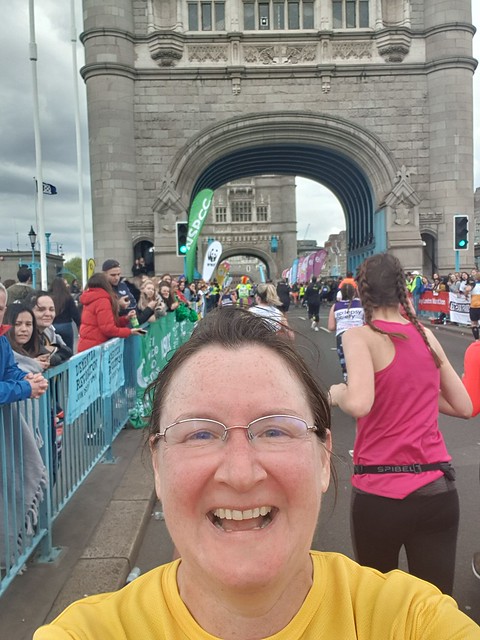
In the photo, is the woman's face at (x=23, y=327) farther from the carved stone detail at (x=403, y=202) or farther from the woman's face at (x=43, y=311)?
the carved stone detail at (x=403, y=202)

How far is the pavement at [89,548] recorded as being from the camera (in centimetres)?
281

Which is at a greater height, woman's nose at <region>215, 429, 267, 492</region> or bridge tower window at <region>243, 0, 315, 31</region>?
bridge tower window at <region>243, 0, 315, 31</region>

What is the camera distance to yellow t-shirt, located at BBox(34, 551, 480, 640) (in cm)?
106

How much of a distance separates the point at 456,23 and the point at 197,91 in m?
11.4

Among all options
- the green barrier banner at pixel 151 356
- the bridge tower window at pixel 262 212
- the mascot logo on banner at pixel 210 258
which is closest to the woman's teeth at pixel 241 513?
the green barrier banner at pixel 151 356

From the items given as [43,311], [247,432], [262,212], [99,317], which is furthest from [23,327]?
[262,212]

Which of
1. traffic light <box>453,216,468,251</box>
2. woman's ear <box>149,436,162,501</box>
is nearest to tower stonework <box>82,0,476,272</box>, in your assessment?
traffic light <box>453,216,468,251</box>

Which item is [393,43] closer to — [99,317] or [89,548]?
[99,317]

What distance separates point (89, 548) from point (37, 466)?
0.77 meters

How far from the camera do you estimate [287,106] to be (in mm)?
23828

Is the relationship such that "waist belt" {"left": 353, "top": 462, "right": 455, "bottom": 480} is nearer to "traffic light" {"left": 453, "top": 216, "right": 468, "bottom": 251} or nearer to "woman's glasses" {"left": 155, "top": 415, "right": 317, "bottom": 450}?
"woman's glasses" {"left": 155, "top": 415, "right": 317, "bottom": 450}

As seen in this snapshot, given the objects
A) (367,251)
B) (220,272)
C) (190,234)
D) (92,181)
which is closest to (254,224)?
(220,272)

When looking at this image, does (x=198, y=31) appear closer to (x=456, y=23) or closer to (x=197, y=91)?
(x=197, y=91)

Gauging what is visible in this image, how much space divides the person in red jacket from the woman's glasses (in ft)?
14.9
